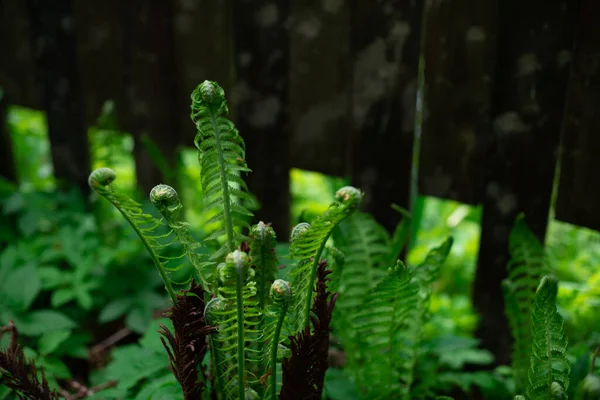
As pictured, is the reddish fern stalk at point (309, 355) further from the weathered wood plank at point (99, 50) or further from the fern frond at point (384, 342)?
the weathered wood plank at point (99, 50)

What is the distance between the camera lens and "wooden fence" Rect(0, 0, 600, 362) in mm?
1574

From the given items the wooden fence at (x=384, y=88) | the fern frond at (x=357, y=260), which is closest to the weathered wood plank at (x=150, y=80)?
the wooden fence at (x=384, y=88)

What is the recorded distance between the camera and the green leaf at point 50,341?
1.63 m

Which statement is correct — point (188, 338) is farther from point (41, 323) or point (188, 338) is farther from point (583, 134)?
point (583, 134)

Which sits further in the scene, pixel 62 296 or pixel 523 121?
pixel 62 296

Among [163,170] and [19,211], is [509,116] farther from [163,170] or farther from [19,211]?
[19,211]

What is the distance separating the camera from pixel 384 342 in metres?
1.47

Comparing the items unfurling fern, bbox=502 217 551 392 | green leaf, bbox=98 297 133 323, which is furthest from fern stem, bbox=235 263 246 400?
green leaf, bbox=98 297 133 323

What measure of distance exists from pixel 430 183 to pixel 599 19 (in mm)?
647

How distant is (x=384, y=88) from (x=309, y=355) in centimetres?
94

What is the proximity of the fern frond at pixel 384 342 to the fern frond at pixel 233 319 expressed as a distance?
0.30 meters

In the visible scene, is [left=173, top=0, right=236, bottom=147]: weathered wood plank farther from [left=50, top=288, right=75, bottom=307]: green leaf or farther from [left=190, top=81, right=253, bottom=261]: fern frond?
[left=190, top=81, right=253, bottom=261]: fern frond

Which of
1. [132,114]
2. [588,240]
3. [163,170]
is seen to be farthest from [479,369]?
[132,114]

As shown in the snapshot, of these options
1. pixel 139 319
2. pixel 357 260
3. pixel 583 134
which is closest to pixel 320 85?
pixel 357 260
